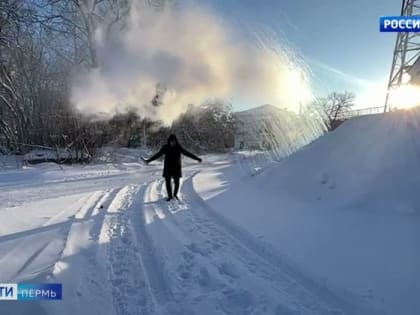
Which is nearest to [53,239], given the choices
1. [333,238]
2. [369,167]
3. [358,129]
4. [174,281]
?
[174,281]

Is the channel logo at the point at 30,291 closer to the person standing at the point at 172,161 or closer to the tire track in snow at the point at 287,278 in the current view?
the tire track in snow at the point at 287,278

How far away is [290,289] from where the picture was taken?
2.98m

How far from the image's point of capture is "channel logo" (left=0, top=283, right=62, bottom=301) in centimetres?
264

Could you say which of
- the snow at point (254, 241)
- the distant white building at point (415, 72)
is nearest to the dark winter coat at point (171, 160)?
the snow at point (254, 241)

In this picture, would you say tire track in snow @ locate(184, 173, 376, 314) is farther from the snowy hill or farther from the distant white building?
the distant white building

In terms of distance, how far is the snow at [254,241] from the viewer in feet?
9.11

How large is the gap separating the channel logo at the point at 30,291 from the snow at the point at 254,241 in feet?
0.28

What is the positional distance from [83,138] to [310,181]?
13.6 metres

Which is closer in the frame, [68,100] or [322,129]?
[322,129]

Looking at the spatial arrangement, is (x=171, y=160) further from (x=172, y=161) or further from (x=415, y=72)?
(x=415, y=72)

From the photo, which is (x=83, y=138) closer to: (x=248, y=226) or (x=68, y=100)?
(x=68, y=100)

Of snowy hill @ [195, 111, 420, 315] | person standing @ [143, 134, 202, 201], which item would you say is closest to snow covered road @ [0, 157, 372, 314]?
snowy hill @ [195, 111, 420, 315]

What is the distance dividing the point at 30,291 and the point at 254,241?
2.79 m

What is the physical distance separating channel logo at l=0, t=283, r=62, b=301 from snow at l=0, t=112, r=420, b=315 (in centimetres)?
8
